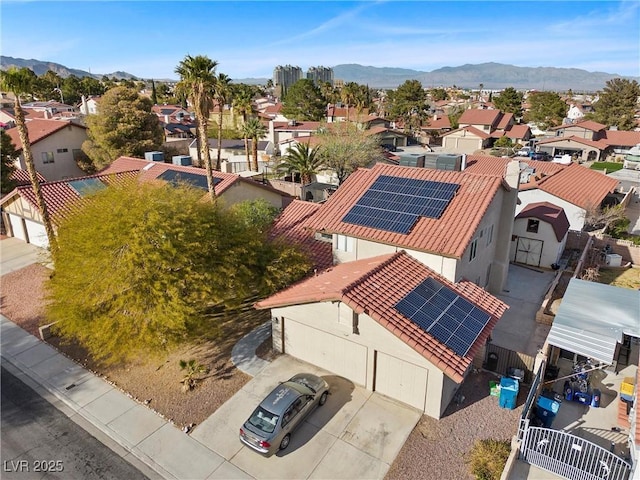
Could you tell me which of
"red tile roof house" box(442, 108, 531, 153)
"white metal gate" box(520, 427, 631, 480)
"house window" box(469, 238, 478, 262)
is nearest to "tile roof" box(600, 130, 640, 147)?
"red tile roof house" box(442, 108, 531, 153)

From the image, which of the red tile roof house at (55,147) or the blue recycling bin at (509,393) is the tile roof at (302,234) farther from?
the red tile roof house at (55,147)

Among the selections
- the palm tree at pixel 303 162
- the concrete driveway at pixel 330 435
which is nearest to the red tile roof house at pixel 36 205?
the palm tree at pixel 303 162

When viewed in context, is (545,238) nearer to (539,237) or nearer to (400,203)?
(539,237)

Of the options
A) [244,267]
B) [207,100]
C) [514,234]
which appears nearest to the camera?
[244,267]

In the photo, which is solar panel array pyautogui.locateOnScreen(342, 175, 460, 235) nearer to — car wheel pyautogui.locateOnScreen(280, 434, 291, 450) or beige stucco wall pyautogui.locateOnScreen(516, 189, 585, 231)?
car wheel pyautogui.locateOnScreen(280, 434, 291, 450)

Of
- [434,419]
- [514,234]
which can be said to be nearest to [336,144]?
[514,234]

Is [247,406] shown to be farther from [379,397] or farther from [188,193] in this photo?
[188,193]
